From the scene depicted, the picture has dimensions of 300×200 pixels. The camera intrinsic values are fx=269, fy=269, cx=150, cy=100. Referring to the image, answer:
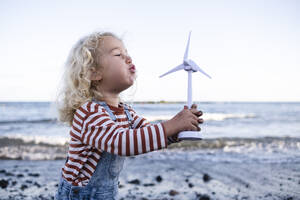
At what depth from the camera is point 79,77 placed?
215 centimetres

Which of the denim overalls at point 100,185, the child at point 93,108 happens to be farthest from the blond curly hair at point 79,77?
the denim overalls at point 100,185

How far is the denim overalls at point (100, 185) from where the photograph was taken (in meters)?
2.05

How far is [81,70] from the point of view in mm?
2145

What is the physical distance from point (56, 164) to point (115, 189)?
512 cm

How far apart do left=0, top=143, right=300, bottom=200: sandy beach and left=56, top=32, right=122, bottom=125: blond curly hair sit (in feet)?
9.16

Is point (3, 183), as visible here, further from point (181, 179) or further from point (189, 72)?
point (189, 72)

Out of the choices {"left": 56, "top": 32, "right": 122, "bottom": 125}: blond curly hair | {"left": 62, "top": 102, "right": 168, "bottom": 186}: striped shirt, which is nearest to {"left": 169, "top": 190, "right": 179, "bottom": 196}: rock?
{"left": 62, "top": 102, "right": 168, "bottom": 186}: striped shirt

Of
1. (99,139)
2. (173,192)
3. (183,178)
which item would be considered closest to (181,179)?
(183,178)

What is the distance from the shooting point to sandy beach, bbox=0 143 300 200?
471cm

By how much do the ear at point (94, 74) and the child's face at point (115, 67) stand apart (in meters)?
0.03

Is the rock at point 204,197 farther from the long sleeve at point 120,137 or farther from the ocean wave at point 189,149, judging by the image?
the ocean wave at point 189,149

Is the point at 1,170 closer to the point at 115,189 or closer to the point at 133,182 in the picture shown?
the point at 133,182

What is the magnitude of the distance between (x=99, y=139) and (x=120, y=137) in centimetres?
15

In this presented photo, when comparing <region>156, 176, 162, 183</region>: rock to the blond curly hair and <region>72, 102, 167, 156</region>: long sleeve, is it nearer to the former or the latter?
the blond curly hair
